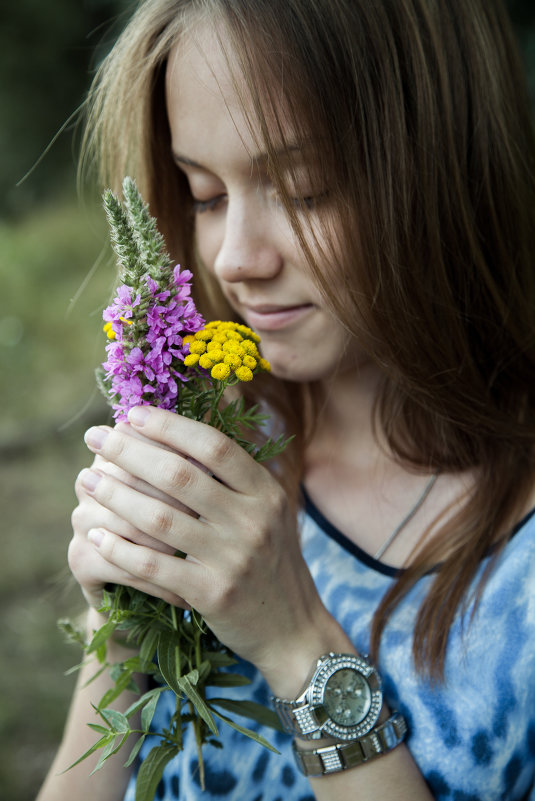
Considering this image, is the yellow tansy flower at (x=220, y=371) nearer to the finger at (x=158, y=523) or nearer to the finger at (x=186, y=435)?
the finger at (x=186, y=435)

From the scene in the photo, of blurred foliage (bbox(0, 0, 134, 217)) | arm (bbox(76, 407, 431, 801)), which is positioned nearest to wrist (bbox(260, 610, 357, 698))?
arm (bbox(76, 407, 431, 801))

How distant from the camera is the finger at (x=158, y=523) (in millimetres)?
1064

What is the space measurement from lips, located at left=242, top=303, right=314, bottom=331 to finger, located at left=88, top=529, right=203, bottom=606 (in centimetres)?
51

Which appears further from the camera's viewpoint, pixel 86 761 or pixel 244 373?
pixel 86 761

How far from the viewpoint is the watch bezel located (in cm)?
118

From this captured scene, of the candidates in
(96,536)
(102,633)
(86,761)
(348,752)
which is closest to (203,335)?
(96,536)

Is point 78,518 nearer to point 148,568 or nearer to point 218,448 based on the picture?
point 148,568

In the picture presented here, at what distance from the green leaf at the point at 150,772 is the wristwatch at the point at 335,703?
20cm

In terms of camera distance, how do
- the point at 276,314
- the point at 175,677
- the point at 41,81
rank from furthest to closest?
the point at 41,81 → the point at 276,314 → the point at 175,677

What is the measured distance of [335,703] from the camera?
3.94ft

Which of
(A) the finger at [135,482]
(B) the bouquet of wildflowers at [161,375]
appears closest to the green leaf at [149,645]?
(B) the bouquet of wildflowers at [161,375]

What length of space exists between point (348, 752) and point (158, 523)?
508 millimetres

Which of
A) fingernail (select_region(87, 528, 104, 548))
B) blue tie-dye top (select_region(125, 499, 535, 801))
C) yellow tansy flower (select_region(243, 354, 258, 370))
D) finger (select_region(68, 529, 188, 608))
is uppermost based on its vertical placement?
yellow tansy flower (select_region(243, 354, 258, 370))

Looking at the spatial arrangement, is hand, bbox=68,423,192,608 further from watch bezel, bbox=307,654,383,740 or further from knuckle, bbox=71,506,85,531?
watch bezel, bbox=307,654,383,740
